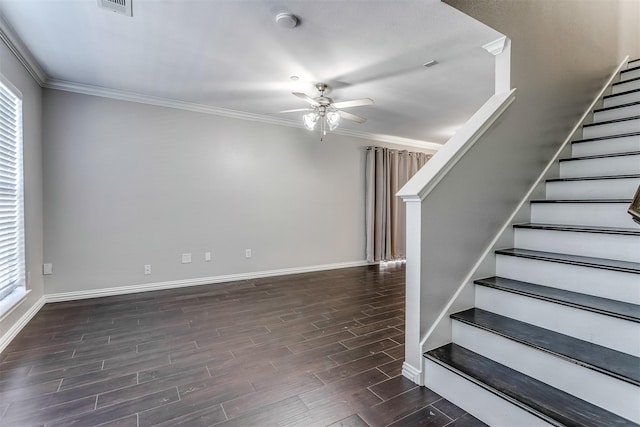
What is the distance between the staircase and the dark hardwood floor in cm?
26

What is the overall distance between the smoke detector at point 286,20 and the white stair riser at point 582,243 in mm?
2264

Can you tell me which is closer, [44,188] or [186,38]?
[186,38]

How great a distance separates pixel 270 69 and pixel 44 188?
2.84 m

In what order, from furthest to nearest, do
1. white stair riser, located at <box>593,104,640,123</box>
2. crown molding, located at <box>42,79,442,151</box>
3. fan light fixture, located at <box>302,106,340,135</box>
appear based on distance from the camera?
crown molding, located at <box>42,79,442,151</box> → fan light fixture, located at <box>302,106,340,135</box> → white stair riser, located at <box>593,104,640,123</box>

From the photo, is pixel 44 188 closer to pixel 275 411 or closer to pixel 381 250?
pixel 275 411

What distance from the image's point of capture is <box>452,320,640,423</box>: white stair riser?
119 cm

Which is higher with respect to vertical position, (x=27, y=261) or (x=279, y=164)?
(x=279, y=164)

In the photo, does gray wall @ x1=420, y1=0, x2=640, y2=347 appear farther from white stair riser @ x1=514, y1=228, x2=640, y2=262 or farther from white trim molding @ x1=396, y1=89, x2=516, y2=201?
white stair riser @ x1=514, y1=228, x2=640, y2=262

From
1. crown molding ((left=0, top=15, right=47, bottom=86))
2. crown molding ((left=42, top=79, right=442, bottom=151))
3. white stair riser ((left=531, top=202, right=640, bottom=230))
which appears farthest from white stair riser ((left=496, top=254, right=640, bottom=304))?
crown molding ((left=0, top=15, right=47, bottom=86))

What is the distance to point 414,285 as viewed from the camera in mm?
1767

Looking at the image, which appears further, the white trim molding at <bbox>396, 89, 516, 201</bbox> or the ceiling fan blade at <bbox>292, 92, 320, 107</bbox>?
the ceiling fan blade at <bbox>292, 92, 320, 107</bbox>

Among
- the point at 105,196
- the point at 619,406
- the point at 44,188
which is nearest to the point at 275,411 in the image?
the point at 619,406

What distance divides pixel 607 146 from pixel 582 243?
1166 millimetres

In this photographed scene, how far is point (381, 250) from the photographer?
561cm
